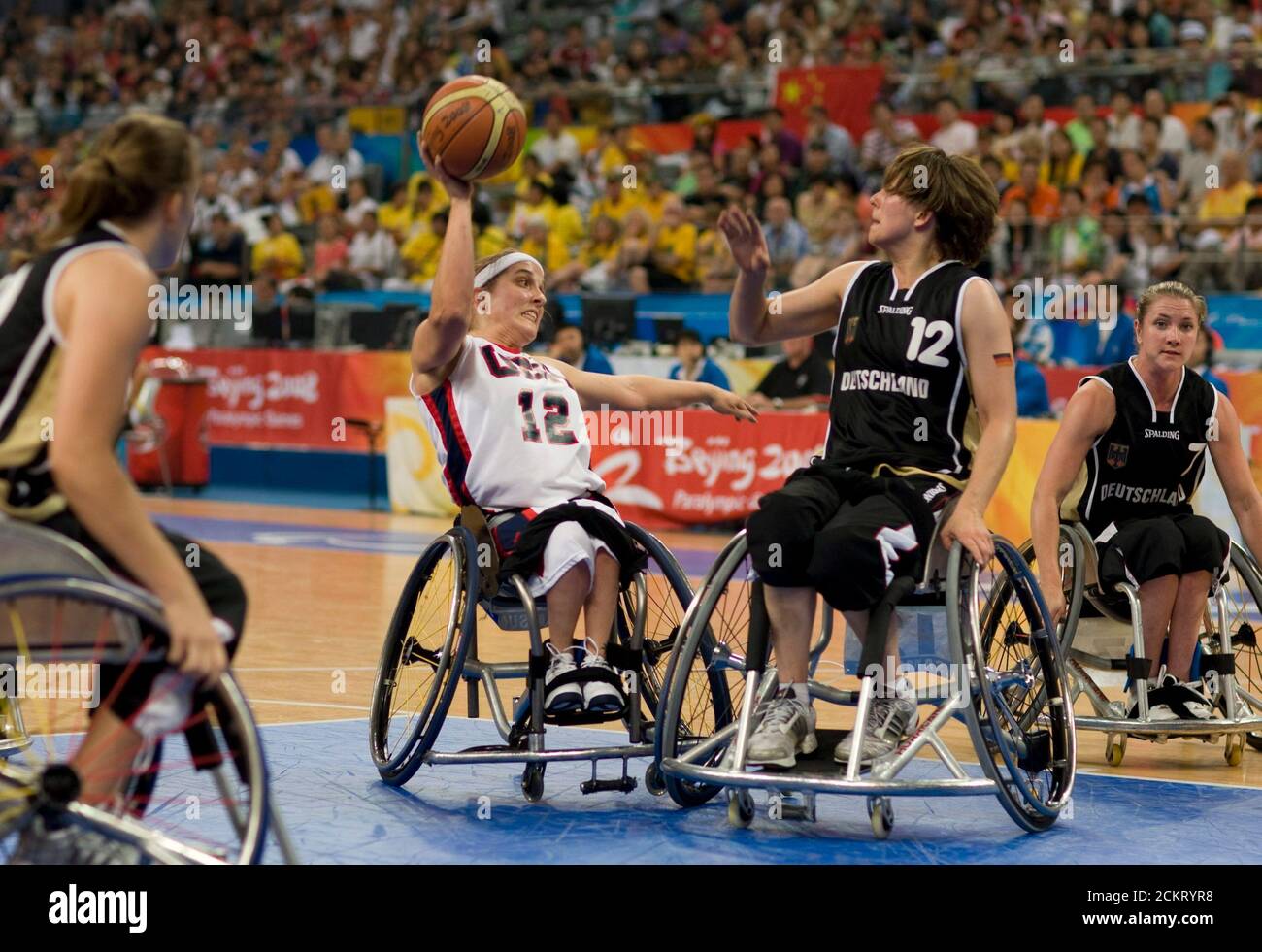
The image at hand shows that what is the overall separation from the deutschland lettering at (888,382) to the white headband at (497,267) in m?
1.05

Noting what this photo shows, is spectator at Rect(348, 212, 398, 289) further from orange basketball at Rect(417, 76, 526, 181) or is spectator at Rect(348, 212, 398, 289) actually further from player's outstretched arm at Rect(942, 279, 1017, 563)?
player's outstretched arm at Rect(942, 279, 1017, 563)

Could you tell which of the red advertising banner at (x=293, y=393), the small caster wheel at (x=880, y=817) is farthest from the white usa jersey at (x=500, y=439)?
the red advertising banner at (x=293, y=393)

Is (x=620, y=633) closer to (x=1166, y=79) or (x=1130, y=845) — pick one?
(x=1130, y=845)

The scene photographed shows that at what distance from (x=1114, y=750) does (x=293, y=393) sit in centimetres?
1067

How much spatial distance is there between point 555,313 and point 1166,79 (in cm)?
508

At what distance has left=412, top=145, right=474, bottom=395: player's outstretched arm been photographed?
446cm

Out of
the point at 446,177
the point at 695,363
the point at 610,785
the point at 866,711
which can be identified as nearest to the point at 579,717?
the point at 610,785

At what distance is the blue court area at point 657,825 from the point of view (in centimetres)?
417

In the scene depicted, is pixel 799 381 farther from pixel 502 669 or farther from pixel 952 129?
pixel 502 669

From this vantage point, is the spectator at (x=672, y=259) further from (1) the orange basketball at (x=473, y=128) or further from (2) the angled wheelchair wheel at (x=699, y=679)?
(1) the orange basketball at (x=473, y=128)

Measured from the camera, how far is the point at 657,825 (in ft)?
14.9

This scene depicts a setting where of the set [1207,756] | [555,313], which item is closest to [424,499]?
[555,313]

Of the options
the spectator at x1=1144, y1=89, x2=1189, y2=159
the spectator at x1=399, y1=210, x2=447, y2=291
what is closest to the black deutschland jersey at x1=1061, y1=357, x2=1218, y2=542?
the spectator at x1=1144, y1=89, x2=1189, y2=159

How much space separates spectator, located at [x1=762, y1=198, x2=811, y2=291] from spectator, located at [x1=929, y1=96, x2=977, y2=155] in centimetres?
163
